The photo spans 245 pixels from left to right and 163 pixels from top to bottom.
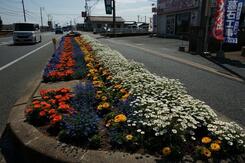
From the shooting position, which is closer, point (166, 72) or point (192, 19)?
point (166, 72)

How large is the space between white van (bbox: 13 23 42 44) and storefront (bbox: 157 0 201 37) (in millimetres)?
16079

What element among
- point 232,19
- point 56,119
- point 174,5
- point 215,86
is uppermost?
point 174,5

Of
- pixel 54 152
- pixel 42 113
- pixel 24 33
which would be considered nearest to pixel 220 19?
pixel 42 113

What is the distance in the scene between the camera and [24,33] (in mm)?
22812

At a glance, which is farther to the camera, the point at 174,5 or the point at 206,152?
the point at 174,5

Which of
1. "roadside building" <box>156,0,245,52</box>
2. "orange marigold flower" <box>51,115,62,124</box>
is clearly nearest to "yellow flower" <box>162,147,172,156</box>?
"orange marigold flower" <box>51,115,62,124</box>

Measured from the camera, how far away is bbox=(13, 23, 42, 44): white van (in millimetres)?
22656

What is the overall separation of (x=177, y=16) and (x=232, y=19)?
19537 mm

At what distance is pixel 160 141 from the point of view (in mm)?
2801

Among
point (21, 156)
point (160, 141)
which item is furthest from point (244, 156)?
point (21, 156)

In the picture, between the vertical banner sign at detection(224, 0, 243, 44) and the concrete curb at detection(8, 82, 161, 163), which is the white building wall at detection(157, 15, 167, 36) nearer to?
the vertical banner sign at detection(224, 0, 243, 44)

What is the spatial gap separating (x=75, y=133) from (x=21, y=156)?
0.98m

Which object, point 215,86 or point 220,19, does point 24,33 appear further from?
point 215,86

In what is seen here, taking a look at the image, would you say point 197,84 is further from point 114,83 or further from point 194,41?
point 194,41
